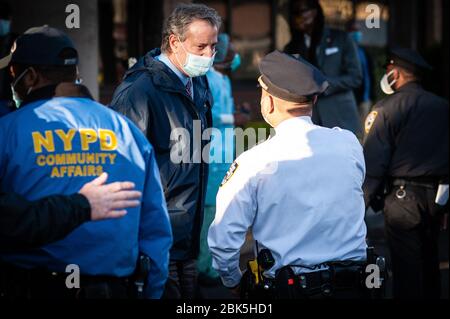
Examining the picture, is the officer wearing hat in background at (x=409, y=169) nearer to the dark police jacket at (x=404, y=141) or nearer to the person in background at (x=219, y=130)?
the dark police jacket at (x=404, y=141)

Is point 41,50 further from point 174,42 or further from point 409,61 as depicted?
point 409,61

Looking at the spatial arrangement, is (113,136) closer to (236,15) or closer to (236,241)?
(236,241)

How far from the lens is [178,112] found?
5188 mm

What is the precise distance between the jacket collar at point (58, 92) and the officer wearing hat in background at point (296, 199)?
0.80m

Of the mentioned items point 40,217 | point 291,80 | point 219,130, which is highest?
point 291,80

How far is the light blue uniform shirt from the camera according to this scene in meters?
4.32

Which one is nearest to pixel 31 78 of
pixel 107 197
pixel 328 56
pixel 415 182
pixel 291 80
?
pixel 107 197

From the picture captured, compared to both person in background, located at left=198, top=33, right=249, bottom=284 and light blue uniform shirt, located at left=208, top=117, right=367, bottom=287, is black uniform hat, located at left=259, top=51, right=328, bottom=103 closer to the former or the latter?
light blue uniform shirt, located at left=208, top=117, right=367, bottom=287

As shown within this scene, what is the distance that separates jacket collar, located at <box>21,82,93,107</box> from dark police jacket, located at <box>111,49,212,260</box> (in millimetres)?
1039

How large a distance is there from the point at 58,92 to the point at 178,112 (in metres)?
1.22

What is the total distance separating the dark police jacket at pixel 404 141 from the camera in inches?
274

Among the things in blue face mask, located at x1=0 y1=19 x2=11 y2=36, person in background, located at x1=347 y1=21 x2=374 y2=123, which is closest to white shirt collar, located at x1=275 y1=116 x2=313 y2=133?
blue face mask, located at x1=0 y1=19 x2=11 y2=36

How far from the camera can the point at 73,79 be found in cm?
A: 417
